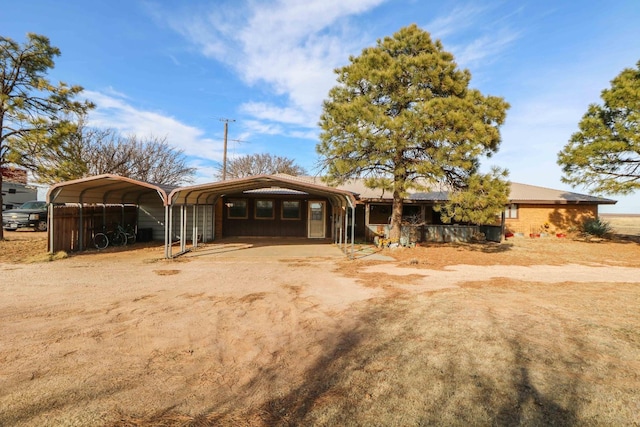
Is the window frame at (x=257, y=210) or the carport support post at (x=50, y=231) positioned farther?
the window frame at (x=257, y=210)

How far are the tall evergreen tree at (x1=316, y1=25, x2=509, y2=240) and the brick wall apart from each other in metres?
8.66

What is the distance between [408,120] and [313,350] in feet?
29.0

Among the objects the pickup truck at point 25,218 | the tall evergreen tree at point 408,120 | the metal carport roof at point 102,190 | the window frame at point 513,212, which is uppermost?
the tall evergreen tree at point 408,120

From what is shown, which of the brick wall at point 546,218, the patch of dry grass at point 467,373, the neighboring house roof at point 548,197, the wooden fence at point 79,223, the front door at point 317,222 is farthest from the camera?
the brick wall at point 546,218

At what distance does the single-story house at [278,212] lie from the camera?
512 inches

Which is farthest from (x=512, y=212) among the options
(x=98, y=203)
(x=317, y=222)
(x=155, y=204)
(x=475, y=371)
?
(x=98, y=203)

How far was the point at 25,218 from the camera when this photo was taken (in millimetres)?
18203

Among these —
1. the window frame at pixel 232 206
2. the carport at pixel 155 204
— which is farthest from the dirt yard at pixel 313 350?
the window frame at pixel 232 206

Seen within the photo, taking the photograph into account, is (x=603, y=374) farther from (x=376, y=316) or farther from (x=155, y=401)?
(x=155, y=401)

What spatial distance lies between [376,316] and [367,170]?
813 cm

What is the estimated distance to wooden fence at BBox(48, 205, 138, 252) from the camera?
10906mm

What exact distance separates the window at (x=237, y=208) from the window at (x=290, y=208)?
2042mm

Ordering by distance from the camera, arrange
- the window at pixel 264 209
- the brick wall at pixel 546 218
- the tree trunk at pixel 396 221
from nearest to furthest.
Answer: the tree trunk at pixel 396 221 < the window at pixel 264 209 < the brick wall at pixel 546 218

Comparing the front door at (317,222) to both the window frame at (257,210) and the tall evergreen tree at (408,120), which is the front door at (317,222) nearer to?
the window frame at (257,210)
